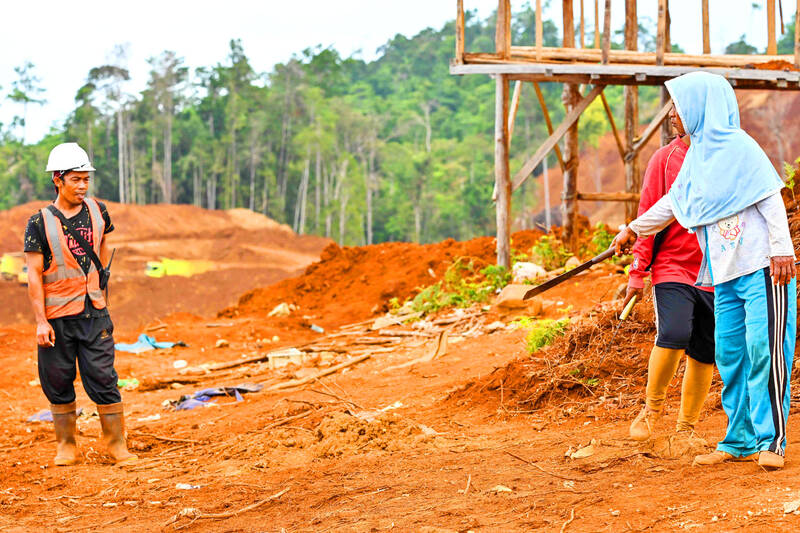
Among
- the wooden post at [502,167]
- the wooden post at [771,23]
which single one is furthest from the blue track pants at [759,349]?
the wooden post at [502,167]

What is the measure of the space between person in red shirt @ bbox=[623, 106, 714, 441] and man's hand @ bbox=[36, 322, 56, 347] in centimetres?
375

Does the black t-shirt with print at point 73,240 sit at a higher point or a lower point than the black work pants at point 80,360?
higher

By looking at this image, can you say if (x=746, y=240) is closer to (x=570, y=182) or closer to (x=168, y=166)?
(x=570, y=182)

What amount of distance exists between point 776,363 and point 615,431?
63.1 inches

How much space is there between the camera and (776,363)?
14.0ft

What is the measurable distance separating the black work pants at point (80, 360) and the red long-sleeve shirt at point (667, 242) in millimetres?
3623

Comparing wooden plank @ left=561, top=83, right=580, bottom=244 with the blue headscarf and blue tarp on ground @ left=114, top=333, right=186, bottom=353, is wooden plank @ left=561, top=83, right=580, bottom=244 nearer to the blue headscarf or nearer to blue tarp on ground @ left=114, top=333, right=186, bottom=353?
blue tarp on ground @ left=114, top=333, right=186, bottom=353

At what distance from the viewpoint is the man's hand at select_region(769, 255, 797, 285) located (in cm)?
421

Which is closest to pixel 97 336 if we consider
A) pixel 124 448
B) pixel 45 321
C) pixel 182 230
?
pixel 45 321

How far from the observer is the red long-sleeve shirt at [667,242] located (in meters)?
4.85

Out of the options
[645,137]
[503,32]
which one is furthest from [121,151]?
[503,32]

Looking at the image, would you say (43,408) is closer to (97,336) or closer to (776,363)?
Answer: (97,336)

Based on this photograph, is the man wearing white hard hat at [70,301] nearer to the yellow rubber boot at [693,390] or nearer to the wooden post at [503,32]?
the yellow rubber boot at [693,390]

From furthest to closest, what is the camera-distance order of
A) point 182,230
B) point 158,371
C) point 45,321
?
1. point 182,230
2. point 158,371
3. point 45,321
